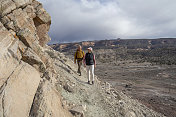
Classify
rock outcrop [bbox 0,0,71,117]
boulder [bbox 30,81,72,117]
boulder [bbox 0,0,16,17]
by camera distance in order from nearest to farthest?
rock outcrop [bbox 0,0,71,117] < boulder [bbox 30,81,72,117] < boulder [bbox 0,0,16,17]

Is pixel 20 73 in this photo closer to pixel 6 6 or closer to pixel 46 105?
pixel 46 105

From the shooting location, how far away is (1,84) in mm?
2678

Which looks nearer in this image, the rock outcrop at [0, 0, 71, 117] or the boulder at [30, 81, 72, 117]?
the rock outcrop at [0, 0, 71, 117]

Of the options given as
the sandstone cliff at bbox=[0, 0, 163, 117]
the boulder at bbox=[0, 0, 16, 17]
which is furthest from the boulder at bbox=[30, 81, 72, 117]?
the boulder at bbox=[0, 0, 16, 17]

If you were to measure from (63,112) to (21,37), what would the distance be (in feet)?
8.73

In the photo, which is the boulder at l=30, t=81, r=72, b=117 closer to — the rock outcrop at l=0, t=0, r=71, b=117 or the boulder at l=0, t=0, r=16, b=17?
the rock outcrop at l=0, t=0, r=71, b=117

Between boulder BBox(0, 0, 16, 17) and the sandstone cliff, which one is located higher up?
boulder BBox(0, 0, 16, 17)

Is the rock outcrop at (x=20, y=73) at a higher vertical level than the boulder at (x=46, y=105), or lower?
higher

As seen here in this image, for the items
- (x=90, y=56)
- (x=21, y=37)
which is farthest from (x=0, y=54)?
(x=90, y=56)

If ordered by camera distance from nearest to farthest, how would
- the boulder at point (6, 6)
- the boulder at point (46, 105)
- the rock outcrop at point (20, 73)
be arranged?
the rock outcrop at point (20, 73) < the boulder at point (46, 105) < the boulder at point (6, 6)

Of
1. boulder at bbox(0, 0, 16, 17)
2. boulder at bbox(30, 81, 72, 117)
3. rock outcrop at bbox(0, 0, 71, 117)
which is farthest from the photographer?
boulder at bbox(0, 0, 16, 17)

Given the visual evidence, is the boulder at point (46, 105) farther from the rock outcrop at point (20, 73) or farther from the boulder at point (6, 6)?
the boulder at point (6, 6)

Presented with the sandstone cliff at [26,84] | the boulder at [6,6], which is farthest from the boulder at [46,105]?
the boulder at [6,6]

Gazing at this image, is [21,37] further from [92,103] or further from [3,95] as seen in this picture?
[92,103]
